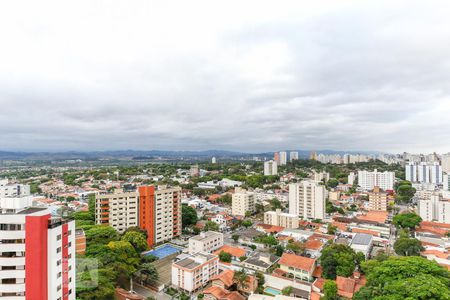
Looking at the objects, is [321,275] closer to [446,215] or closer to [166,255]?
[166,255]

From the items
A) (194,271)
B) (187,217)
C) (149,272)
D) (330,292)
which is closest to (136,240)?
(149,272)

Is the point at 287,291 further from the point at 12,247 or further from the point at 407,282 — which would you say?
the point at 12,247

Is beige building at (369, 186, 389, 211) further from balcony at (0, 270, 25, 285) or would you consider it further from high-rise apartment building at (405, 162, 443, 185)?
balcony at (0, 270, 25, 285)

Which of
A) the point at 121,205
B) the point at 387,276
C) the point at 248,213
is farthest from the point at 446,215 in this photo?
the point at 121,205

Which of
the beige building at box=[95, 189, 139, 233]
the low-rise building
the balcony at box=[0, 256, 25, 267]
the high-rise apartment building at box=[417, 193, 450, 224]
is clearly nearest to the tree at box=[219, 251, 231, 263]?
the low-rise building

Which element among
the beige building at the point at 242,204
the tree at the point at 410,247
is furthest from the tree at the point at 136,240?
the tree at the point at 410,247
